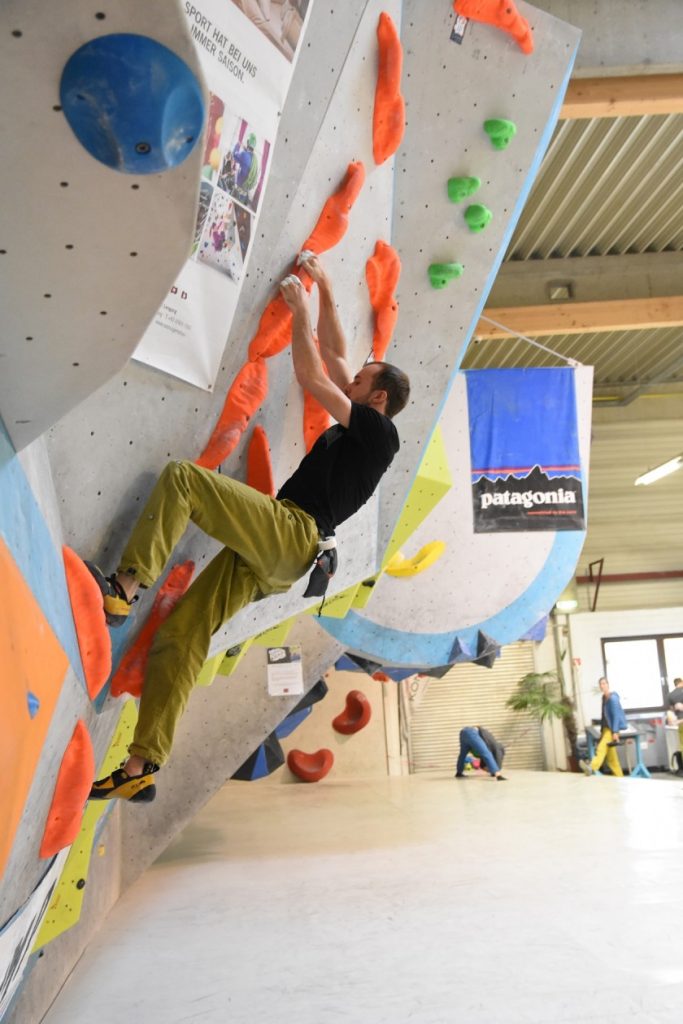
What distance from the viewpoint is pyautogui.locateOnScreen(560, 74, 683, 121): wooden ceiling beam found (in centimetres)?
587

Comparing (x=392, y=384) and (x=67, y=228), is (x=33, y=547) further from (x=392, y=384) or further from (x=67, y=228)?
(x=392, y=384)

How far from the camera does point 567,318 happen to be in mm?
9539

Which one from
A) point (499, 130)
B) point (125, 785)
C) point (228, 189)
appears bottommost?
point (125, 785)

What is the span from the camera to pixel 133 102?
0.92 meters

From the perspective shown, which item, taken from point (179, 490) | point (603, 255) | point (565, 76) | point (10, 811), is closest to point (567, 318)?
point (603, 255)

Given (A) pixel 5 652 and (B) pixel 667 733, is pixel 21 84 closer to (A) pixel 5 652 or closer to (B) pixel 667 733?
(A) pixel 5 652

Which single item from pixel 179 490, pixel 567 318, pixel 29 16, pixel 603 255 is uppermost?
pixel 603 255

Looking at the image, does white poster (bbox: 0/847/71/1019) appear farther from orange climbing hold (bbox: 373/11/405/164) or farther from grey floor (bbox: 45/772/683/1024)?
orange climbing hold (bbox: 373/11/405/164)

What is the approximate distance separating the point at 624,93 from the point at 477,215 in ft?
10.5

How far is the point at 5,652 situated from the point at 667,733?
15.2 metres

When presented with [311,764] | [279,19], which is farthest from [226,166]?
[311,764]

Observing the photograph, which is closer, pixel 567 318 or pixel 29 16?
pixel 29 16

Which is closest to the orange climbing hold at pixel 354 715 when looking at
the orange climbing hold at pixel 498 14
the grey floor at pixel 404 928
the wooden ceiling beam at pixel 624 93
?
the grey floor at pixel 404 928

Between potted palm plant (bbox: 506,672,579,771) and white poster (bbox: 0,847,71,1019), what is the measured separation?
14129mm
